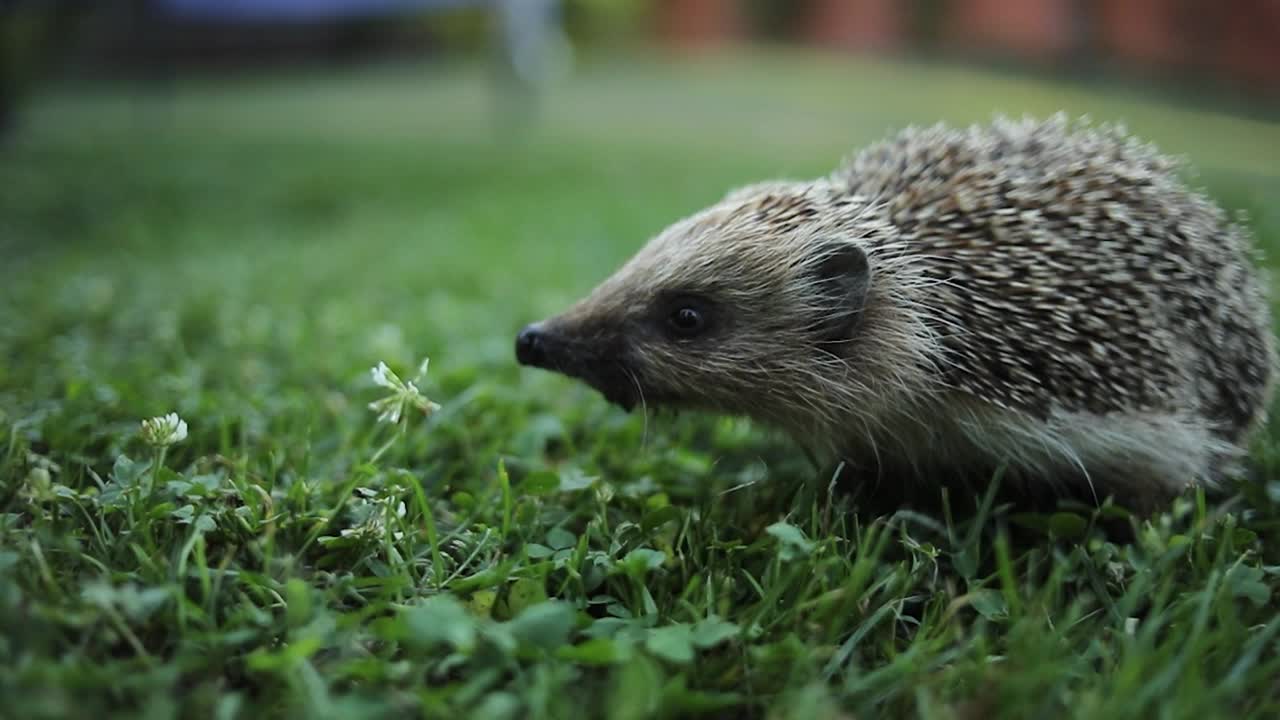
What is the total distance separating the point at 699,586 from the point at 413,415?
1.35m

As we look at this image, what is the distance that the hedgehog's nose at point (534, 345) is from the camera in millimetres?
2787

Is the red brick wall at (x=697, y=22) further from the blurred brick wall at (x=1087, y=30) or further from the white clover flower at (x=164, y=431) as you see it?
the white clover flower at (x=164, y=431)

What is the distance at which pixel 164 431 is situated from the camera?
6.89ft

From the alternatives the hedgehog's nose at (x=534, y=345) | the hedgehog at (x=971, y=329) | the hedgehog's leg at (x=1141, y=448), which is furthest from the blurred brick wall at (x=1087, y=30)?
the hedgehog's nose at (x=534, y=345)

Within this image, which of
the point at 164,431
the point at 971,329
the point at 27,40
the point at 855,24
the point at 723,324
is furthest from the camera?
the point at 855,24

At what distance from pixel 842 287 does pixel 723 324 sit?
378mm

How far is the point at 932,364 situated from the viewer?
8.47ft

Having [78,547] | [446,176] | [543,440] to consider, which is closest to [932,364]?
[543,440]

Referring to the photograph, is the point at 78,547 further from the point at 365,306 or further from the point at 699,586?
the point at 365,306

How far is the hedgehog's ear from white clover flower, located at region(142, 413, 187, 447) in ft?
5.83

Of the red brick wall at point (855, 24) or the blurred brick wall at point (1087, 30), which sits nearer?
the blurred brick wall at point (1087, 30)

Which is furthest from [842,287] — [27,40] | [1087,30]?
[1087,30]

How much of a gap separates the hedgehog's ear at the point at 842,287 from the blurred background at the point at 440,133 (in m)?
0.85

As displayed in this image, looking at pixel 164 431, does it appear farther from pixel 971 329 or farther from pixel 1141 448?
pixel 1141 448
